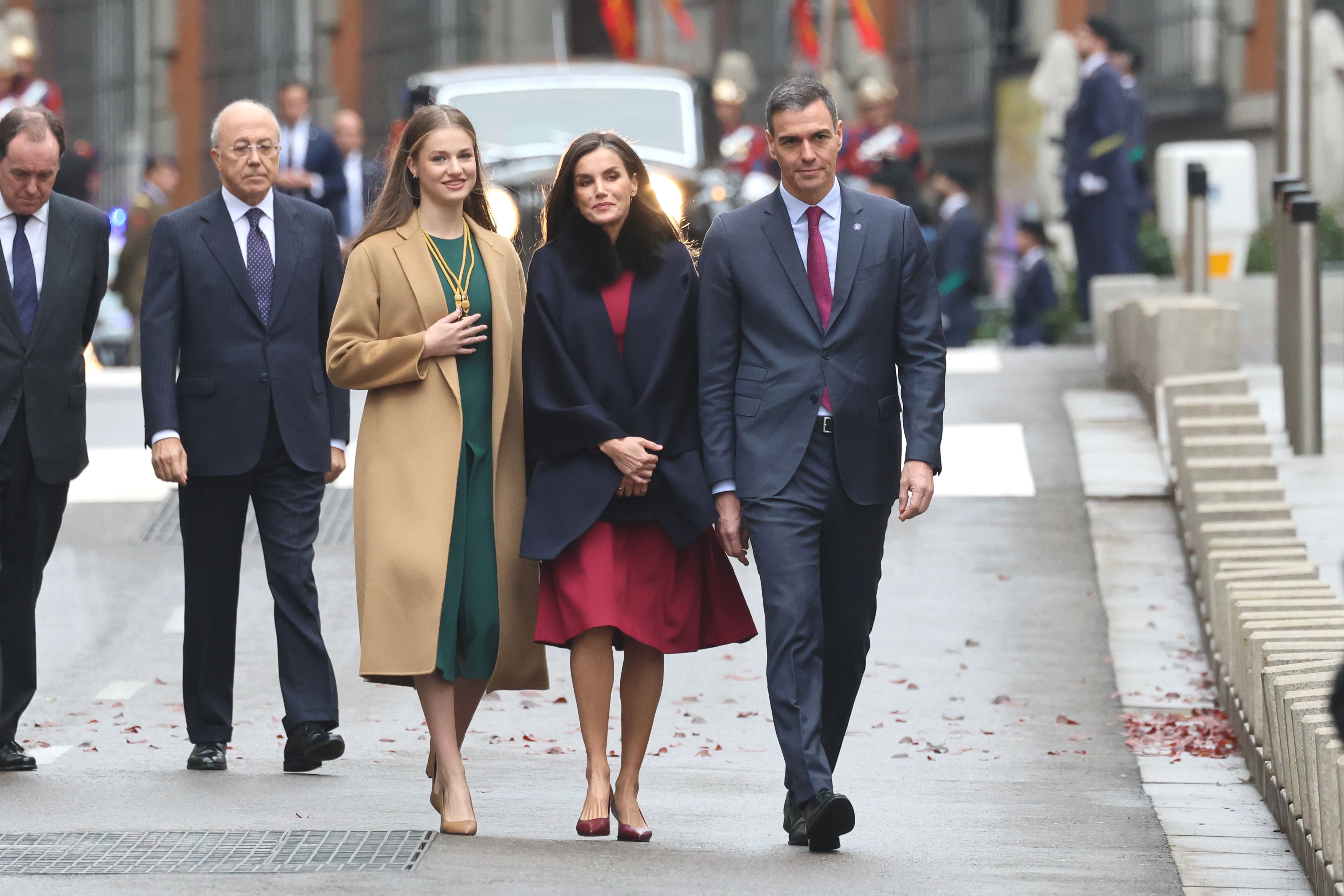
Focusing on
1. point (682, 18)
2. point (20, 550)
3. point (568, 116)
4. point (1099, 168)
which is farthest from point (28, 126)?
point (682, 18)

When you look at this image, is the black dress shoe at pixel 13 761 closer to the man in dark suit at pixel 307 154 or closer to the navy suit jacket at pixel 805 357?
the navy suit jacket at pixel 805 357

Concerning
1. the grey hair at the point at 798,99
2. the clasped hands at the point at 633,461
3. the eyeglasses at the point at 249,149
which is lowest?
the clasped hands at the point at 633,461

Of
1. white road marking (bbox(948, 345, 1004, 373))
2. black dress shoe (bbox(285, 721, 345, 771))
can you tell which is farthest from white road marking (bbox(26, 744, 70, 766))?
white road marking (bbox(948, 345, 1004, 373))

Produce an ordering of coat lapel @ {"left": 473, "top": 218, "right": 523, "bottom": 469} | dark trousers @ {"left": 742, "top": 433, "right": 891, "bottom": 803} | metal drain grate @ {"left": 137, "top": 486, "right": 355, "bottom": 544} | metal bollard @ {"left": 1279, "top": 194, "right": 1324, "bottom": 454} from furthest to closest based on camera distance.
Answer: metal bollard @ {"left": 1279, "top": 194, "right": 1324, "bottom": 454}, metal drain grate @ {"left": 137, "top": 486, "right": 355, "bottom": 544}, coat lapel @ {"left": 473, "top": 218, "right": 523, "bottom": 469}, dark trousers @ {"left": 742, "top": 433, "right": 891, "bottom": 803}

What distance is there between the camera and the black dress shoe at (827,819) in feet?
19.0

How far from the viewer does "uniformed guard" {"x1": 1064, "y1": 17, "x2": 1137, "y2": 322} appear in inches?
675

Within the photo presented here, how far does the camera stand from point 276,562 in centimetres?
711

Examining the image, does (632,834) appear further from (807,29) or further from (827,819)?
(807,29)

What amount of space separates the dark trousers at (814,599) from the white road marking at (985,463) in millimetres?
5111

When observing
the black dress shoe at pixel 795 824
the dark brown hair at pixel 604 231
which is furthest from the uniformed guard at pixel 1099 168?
the black dress shoe at pixel 795 824

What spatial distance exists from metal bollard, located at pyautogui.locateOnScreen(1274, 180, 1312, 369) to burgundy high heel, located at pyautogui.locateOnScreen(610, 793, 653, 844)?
6.70 meters

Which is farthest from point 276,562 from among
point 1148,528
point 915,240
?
point 1148,528

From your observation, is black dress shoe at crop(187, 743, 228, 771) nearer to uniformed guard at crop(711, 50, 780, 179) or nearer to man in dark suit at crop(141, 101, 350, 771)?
man in dark suit at crop(141, 101, 350, 771)

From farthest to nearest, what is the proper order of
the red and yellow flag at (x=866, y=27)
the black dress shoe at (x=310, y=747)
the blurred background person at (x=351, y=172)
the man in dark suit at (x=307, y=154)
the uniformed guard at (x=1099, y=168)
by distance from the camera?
the red and yellow flag at (x=866, y=27)
the blurred background person at (x=351, y=172)
the man in dark suit at (x=307, y=154)
the uniformed guard at (x=1099, y=168)
the black dress shoe at (x=310, y=747)
